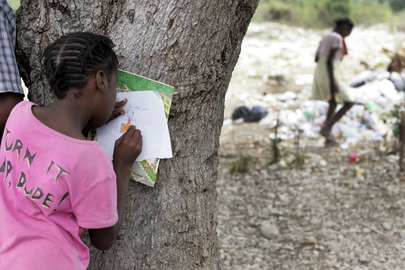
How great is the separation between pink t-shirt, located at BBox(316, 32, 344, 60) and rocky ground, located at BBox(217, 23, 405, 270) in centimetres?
108

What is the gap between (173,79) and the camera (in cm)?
157

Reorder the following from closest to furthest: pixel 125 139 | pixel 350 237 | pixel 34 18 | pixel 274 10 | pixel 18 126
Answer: pixel 18 126
pixel 125 139
pixel 34 18
pixel 350 237
pixel 274 10

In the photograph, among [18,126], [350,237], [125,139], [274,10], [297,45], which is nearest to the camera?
[18,126]

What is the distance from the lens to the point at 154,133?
1.56 meters

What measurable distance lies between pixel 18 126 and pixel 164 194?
62 centimetres

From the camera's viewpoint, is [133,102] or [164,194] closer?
[133,102]

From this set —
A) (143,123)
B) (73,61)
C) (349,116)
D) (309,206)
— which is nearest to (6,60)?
(73,61)

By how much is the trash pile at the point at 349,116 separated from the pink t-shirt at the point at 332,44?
681mm

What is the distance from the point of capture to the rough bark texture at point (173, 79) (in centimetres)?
153

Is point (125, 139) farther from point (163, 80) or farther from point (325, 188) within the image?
point (325, 188)

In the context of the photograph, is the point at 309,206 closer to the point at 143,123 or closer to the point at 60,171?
the point at 143,123

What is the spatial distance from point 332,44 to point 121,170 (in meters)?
4.43

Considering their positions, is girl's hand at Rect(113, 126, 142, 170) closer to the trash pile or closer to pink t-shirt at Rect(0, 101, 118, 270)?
pink t-shirt at Rect(0, 101, 118, 270)

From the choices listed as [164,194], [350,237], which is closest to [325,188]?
[350,237]
